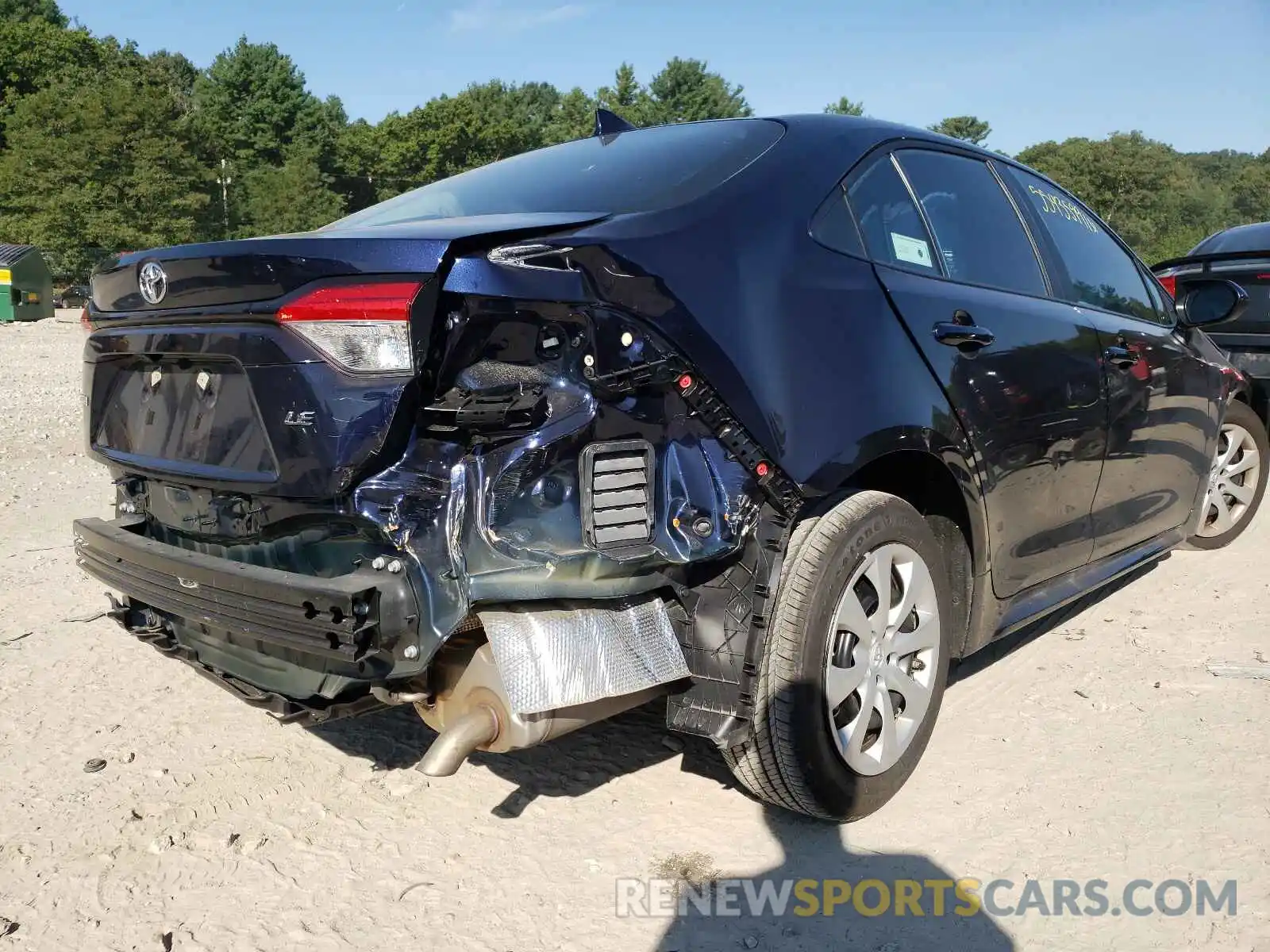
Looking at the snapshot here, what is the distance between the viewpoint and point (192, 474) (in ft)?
7.68

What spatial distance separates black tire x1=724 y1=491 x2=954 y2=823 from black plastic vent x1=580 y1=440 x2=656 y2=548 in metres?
0.44

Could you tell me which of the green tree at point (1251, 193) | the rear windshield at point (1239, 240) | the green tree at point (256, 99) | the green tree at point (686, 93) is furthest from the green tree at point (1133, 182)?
the rear windshield at point (1239, 240)

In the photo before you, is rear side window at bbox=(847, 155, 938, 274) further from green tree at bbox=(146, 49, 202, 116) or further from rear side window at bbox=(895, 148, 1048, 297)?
green tree at bbox=(146, 49, 202, 116)

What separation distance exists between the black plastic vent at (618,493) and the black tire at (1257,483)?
4.32m

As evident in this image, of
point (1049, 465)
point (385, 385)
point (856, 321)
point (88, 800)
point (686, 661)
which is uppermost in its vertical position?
point (856, 321)

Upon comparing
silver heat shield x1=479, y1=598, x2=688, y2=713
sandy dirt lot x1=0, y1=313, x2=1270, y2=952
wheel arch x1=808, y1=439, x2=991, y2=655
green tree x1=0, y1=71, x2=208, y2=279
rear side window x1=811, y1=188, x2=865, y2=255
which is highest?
green tree x1=0, y1=71, x2=208, y2=279

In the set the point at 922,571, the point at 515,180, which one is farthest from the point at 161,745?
the point at 922,571

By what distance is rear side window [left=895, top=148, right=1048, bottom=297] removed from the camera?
2992 millimetres

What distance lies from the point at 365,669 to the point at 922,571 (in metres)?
1.53

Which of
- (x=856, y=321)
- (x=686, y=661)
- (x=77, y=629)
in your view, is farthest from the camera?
(x=77, y=629)

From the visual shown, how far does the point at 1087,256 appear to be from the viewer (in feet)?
12.5

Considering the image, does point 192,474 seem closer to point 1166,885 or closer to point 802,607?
point 802,607

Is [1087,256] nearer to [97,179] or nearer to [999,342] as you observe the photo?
[999,342]

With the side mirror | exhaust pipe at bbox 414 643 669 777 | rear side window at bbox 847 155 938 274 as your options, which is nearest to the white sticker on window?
rear side window at bbox 847 155 938 274
